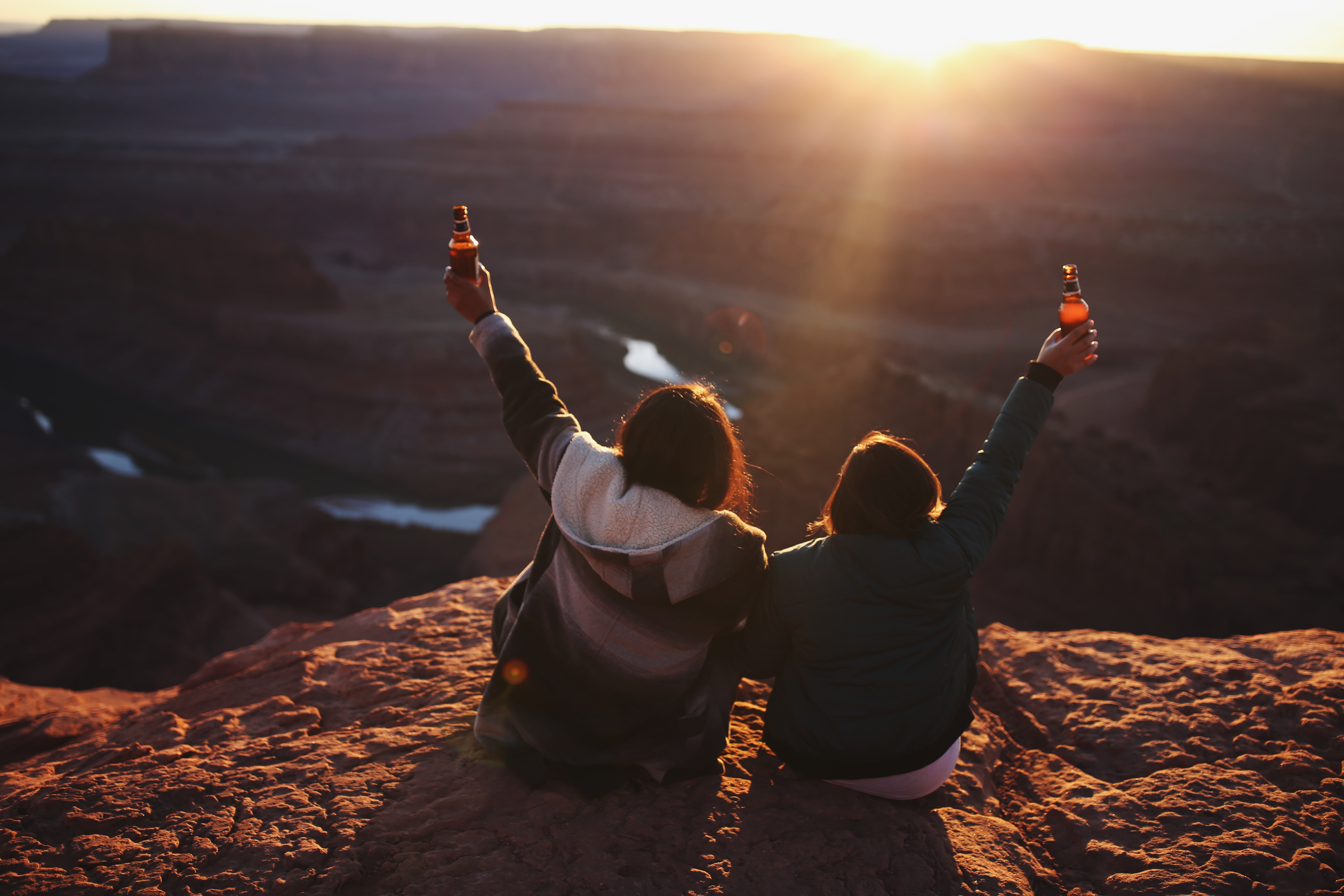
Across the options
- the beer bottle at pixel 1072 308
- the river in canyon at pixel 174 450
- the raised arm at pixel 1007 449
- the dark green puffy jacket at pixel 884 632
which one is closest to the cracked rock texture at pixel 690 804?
the dark green puffy jacket at pixel 884 632

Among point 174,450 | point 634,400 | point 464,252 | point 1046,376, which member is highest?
point 464,252

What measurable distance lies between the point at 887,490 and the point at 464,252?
44.1 inches

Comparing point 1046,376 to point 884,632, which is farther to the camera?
point 1046,376

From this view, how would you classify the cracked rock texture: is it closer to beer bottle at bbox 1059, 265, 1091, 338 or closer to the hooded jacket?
the hooded jacket

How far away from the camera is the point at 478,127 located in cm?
5734

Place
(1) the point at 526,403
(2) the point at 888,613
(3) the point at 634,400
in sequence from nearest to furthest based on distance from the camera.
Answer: (2) the point at 888,613 → (1) the point at 526,403 → (3) the point at 634,400

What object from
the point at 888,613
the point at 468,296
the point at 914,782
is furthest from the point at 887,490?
the point at 468,296

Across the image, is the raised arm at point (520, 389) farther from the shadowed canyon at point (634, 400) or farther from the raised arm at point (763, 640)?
the shadowed canyon at point (634, 400)

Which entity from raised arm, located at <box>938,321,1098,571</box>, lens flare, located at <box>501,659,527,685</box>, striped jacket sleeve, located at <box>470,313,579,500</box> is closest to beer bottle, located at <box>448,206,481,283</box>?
striped jacket sleeve, located at <box>470,313,579,500</box>

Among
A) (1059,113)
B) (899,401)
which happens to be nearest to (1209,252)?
(1059,113)

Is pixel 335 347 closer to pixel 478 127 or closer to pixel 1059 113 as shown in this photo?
pixel 478 127

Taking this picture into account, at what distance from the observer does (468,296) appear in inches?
75.7

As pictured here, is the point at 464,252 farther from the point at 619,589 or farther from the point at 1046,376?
the point at 1046,376

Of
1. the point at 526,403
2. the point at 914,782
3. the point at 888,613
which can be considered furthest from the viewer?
the point at 914,782
